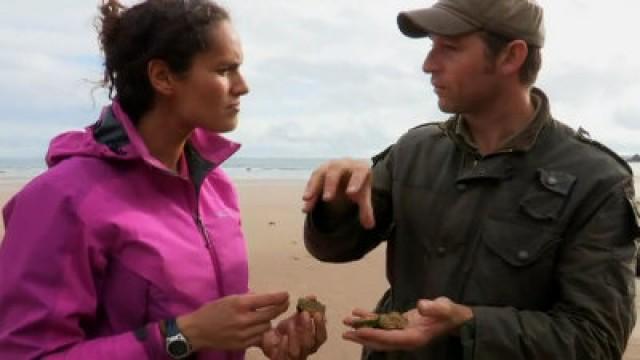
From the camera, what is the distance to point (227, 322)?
2.64 m

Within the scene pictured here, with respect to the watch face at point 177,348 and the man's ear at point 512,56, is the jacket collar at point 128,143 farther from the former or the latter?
the man's ear at point 512,56

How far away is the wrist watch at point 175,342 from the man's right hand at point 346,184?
2.38 ft

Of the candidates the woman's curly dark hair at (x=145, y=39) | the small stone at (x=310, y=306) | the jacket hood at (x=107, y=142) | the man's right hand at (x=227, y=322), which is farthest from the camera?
the small stone at (x=310, y=306)

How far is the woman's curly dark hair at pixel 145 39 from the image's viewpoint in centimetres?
294

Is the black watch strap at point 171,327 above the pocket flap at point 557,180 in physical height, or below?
below

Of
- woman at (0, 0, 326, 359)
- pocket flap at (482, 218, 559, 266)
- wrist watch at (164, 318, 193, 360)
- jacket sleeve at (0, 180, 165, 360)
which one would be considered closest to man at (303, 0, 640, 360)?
pocket flap at (482, 218, 559, 266)

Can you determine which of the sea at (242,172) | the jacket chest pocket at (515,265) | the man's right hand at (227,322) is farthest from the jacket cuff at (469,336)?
the sea at (242,172)

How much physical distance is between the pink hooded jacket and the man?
51 centimetres

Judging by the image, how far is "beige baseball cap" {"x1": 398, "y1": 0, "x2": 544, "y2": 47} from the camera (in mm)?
3115

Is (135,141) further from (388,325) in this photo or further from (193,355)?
(388,325)

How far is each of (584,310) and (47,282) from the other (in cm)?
194

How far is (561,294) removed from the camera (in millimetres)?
2955

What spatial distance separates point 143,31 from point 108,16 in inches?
8.2

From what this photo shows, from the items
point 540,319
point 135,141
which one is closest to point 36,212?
point 135,141
